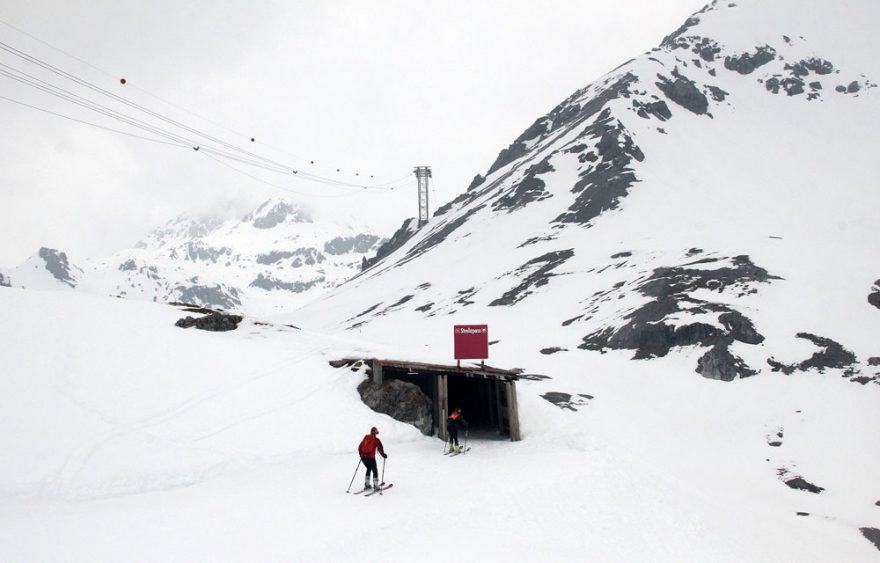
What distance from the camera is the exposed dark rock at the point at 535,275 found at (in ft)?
200

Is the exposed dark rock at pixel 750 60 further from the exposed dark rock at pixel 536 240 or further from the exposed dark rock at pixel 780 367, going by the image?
the exposed dark rock at pixel 780 367

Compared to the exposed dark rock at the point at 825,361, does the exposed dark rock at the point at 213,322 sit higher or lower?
higher

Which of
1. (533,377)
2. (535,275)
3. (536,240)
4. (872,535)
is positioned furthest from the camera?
(536,240)

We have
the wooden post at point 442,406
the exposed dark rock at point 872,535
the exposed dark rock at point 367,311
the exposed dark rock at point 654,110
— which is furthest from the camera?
the exposed dark rock at point 654,110

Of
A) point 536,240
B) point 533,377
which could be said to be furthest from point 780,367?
point 536,240

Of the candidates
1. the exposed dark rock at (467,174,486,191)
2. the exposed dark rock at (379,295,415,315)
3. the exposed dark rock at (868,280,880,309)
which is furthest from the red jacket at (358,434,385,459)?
the exposed dark rock at (467,174,486,191)

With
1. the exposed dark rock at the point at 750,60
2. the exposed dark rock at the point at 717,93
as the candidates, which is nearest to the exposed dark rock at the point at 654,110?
the exposed dark rock at the point at 717,93

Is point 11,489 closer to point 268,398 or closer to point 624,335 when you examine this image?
point 268,398

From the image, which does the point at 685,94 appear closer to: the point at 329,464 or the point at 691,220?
the point at 691,220

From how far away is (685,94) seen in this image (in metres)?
118

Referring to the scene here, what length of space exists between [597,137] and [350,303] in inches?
2399

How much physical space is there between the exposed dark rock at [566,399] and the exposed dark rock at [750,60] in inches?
5516

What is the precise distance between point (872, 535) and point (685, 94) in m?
121

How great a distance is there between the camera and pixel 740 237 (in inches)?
2120
